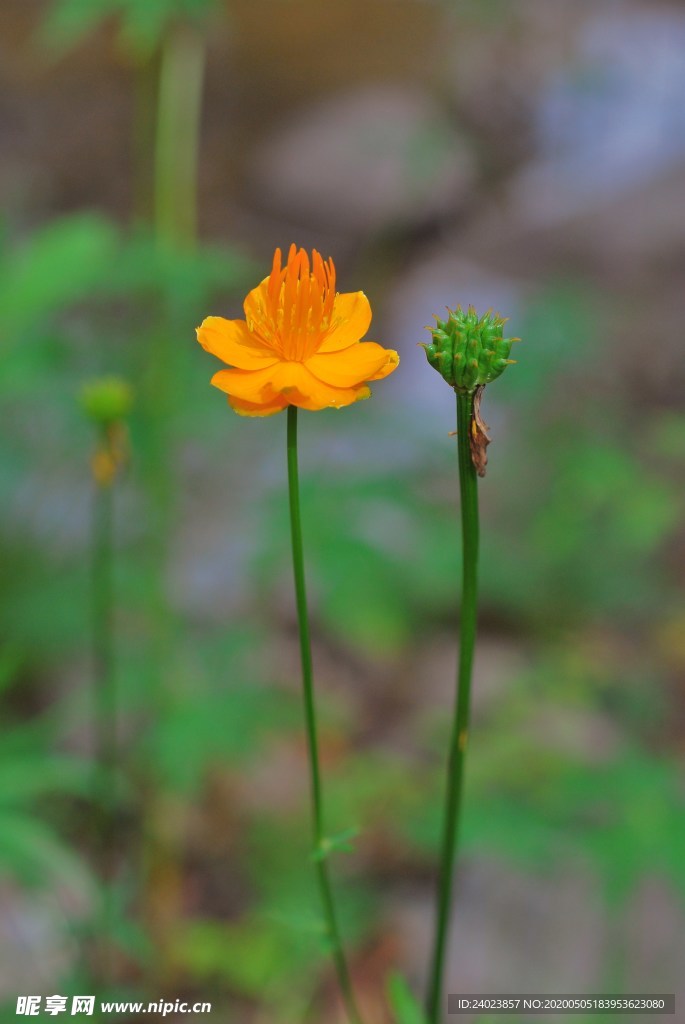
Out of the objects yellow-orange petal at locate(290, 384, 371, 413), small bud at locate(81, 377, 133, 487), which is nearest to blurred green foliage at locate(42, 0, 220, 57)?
small bud at locate(81, 377, 133, 487)

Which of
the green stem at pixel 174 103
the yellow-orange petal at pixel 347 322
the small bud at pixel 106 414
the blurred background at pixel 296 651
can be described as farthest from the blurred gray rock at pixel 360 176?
the yellow-orange petal at pixel 347 322

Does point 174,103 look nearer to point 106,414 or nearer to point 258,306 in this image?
point 106,414

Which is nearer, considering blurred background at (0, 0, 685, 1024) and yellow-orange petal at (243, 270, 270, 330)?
yellow-orange petal at (243, 270, 270, 330)

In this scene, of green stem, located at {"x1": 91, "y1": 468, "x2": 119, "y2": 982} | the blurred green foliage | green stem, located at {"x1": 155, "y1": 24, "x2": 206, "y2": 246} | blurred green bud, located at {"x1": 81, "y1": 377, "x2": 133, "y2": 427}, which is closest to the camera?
blurred green bud, located at {"x1": 81, "y1": 377, "x2": 133, "y2": 427}

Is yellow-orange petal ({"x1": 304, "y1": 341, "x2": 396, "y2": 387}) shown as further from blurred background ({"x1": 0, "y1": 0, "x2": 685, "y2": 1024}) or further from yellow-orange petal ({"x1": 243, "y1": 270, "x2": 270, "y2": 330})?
blurred background ({"x1": 0, "y1": 0, "x2": 685, "y2": 1024})

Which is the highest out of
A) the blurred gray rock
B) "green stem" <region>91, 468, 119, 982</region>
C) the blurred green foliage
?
the blurred gray rock

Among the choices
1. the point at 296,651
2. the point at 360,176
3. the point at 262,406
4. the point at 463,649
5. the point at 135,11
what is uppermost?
the point at 360,176

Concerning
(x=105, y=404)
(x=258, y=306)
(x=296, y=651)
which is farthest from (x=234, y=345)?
(x=296, y=651)

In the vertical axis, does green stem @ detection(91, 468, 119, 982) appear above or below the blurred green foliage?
below

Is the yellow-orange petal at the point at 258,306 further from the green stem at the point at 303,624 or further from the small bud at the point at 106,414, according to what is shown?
the small bud at the point at 106,414
